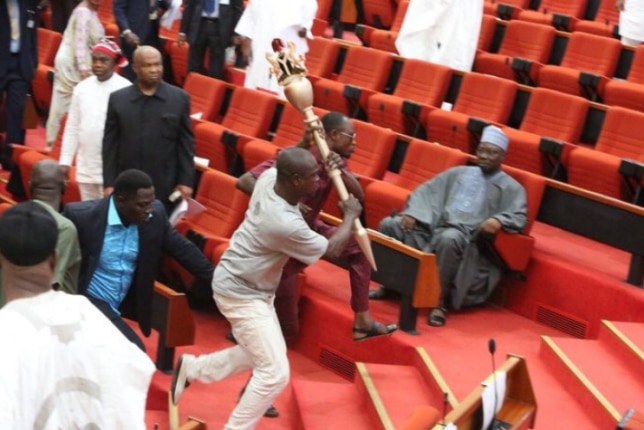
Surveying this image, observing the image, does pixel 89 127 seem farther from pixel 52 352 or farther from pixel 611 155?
pixel 52 352

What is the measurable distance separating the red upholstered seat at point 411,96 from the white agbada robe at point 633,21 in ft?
3.53

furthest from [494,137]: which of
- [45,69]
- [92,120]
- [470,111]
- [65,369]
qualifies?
[45,69]

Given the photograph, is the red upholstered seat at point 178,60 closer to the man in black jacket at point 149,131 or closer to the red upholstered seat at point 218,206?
the red upholstered seat at point 218,206

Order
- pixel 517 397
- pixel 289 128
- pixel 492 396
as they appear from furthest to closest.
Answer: pixel 289 128
pixel 517 397
pixel 492 396

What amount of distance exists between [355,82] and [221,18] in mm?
775

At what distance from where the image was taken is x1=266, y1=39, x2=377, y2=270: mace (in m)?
3.24

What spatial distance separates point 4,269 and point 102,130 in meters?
2.44

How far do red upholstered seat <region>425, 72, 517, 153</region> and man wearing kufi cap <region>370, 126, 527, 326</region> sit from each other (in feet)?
2.31

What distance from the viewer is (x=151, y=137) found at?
3.80 meters

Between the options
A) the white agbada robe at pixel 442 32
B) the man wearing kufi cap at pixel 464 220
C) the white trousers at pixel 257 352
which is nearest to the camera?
the white trousers at pixel 257 352

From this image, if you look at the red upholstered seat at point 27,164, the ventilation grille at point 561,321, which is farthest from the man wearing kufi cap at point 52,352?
the red upholstered seat at point 27,164

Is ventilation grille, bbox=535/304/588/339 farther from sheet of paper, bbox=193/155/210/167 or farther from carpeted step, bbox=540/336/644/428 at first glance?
sheet of paper, bbox=193/155/210/167

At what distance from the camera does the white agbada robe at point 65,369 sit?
62.0 inches

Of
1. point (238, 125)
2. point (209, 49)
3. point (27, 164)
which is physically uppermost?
point (209, 49)
